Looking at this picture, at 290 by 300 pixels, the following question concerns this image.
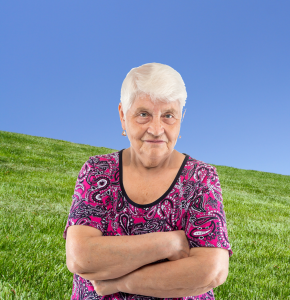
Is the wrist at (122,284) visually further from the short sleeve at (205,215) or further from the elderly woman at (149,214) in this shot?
the short sleeve at (205,215)

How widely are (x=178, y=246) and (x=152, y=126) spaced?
75 cm

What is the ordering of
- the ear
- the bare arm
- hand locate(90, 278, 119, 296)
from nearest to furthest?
the bare arm, hand locate(90, 278, 119, 296), the ear

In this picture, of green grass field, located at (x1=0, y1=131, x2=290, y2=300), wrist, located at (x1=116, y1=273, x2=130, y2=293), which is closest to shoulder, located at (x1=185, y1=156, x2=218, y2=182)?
wrist, located at (x1=116, y1=273, x2=130, y2=293)

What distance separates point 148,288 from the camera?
1.75 m

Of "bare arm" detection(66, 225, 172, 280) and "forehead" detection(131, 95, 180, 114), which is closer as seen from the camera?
"bare arm" detection(66, 225, 172, 280)

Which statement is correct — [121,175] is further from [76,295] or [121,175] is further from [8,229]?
[8,229]

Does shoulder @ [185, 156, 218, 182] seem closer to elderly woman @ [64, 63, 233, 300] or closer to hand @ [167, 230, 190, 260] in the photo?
elderly woman @ [64, 63, 233, 300]

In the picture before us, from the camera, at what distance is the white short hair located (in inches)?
71.2

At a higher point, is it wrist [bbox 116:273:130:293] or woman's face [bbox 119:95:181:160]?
woman's face [bbox 119:95:181:160]

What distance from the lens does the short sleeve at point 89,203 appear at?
6.44 feet

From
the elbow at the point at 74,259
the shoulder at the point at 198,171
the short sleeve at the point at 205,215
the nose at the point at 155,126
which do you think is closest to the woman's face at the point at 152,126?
the nose at the point at 155,126

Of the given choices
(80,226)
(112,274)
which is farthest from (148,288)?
(80,226)

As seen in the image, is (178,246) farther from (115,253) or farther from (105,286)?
(105,286)

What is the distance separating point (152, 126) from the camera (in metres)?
1.88
